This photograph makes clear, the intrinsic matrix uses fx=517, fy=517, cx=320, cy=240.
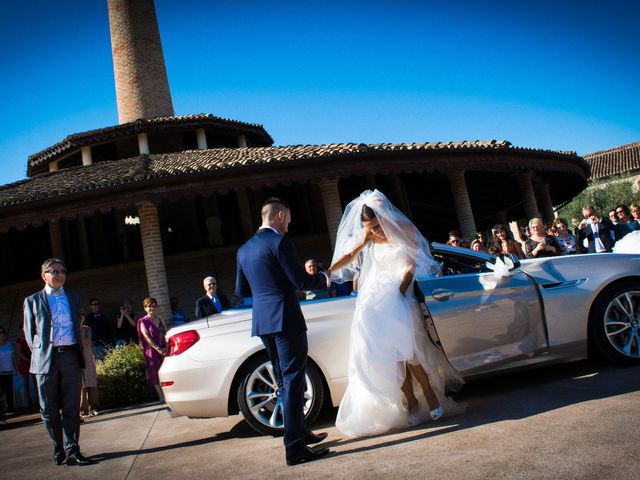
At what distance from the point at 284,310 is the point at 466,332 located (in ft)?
5.78

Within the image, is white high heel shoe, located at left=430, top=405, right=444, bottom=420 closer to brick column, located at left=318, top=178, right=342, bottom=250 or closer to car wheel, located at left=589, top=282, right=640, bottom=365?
car wheel, located at left=589, top=282, right=640, bottom=365

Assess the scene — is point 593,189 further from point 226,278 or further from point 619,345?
point 619,345

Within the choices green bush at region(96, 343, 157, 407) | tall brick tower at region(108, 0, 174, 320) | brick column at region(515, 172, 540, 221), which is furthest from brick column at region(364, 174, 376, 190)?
green bush at region(96, 343, 157, 407)

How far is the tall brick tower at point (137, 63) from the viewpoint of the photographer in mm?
23312

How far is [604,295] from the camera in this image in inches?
193

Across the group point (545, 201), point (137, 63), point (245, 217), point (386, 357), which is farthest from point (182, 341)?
point (137, 63)

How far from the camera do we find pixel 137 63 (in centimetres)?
2362

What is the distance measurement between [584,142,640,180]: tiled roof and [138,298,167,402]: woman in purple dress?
4508 cm

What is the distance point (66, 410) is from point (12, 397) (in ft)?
22.1

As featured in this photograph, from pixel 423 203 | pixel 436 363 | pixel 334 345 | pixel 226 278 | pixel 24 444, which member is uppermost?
pixel 423 203

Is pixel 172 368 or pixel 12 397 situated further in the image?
pixel 12 397

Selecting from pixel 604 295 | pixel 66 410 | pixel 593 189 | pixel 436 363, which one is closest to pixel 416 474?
pixel 436 363

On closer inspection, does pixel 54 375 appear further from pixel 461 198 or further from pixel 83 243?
pixel 83 243

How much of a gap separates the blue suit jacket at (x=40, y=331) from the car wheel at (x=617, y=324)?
493 cm
